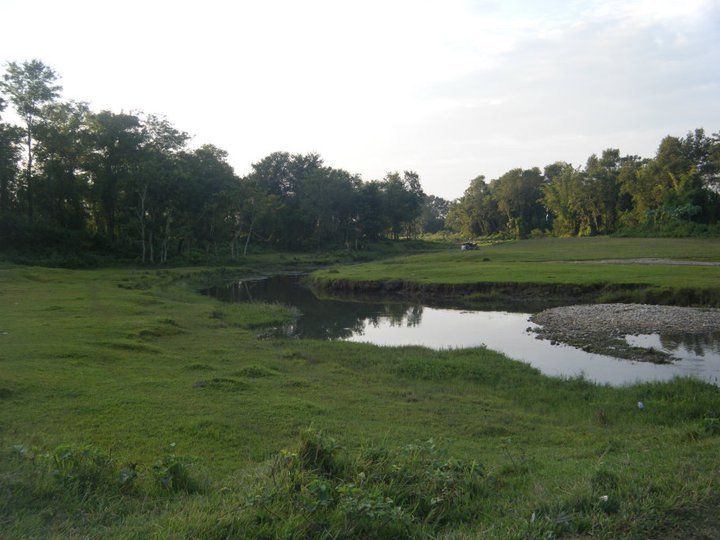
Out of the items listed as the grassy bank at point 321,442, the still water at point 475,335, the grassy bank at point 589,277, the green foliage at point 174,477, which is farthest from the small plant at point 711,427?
the grassy bank at point 589,277

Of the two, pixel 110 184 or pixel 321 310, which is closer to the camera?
pixel 321 310

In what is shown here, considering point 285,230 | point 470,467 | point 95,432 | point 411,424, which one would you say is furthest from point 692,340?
point 285,230

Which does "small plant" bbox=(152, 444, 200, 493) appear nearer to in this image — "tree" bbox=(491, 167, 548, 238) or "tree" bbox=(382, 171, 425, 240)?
"tree" bbox=(382, 171, 425, 240)

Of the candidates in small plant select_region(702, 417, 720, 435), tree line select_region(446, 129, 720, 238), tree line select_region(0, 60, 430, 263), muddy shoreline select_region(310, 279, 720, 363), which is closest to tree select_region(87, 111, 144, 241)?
tree line select_region(0, 60, 430, 263)

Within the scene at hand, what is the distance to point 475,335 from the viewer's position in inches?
990

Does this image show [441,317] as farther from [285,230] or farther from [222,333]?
[285,230]

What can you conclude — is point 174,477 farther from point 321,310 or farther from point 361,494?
point 321,310

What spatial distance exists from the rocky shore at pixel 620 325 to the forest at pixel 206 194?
145 ft

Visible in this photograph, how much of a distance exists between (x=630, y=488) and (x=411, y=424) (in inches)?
231

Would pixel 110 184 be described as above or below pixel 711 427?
above

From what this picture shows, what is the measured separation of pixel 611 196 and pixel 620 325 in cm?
8470

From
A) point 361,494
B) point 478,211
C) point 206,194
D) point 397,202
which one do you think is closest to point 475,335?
point 361,494

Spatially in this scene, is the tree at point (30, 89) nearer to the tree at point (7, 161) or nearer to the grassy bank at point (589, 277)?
the tree at point (7, 161)

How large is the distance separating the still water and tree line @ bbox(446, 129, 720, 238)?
59.0 meters
